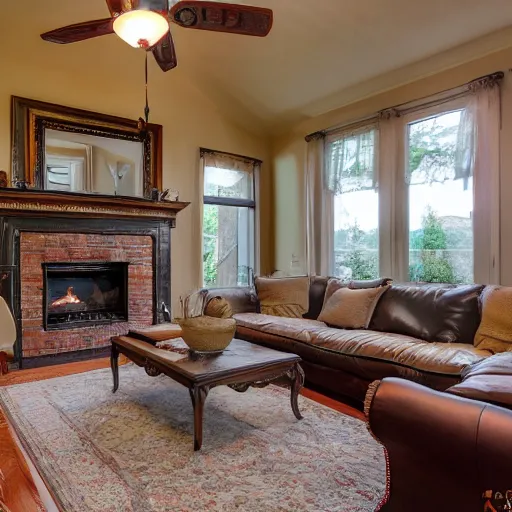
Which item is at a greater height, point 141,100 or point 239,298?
point 141,100

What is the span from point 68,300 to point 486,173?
164 inches

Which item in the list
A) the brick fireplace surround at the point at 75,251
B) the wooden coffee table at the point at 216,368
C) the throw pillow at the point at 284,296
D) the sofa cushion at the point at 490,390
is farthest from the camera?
the throw pillow at the point at 284,296

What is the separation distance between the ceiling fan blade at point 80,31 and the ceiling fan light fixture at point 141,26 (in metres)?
0.32

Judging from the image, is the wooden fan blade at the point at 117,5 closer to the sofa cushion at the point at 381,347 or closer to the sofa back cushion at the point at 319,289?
the sofa cushion at the point at 381,347

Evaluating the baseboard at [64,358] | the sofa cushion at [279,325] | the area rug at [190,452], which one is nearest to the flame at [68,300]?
the baseboard at [64,358]

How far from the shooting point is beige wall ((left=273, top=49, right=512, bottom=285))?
10.5ft

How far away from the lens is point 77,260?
3.99 metres

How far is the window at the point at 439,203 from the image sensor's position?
137 inches

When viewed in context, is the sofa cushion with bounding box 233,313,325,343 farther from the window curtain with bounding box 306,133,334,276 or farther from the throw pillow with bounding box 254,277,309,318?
the window curtain with bounding box 306,133,334,276

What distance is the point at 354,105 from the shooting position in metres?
4.39

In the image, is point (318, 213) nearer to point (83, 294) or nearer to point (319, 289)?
point (319, 289)

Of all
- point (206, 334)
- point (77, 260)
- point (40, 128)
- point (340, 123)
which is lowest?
point (206, 334)

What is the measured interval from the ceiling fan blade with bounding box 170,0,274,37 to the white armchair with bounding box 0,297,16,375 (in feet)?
8.05

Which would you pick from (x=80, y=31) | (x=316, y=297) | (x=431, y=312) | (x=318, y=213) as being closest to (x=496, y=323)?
(x=431, y=312)
